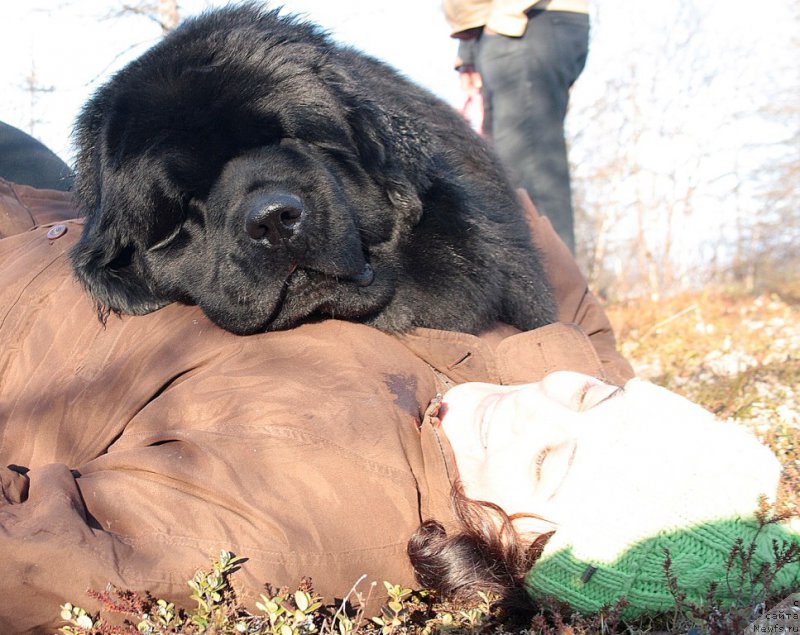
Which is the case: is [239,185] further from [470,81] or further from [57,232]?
[470,81]

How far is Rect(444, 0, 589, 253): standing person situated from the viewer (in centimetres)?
417

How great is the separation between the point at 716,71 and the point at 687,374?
36.5 feet

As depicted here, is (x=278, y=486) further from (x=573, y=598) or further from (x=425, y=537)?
(x=573, y=598)

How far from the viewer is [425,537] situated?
1.66 metres

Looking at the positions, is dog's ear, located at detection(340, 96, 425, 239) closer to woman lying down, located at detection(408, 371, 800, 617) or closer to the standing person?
woman lying down, located at detection(408, 371, 800, 617)

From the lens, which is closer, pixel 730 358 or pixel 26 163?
pixel 26 163

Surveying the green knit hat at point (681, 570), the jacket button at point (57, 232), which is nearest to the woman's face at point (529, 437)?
the green knit hat at point (681, 570)

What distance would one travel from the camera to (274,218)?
192cm

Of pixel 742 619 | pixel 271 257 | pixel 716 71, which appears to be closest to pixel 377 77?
pixel 271 257

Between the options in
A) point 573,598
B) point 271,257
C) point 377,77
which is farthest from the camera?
point 377,77

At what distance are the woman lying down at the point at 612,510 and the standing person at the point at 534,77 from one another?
8.74ft

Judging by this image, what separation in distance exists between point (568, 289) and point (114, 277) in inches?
67.9

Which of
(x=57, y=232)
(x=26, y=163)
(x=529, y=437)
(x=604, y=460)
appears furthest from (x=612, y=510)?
(x=26, y=163)

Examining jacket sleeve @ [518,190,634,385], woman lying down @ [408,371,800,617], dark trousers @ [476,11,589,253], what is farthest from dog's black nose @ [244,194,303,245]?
dark trousers @ [476,11,589,253]
